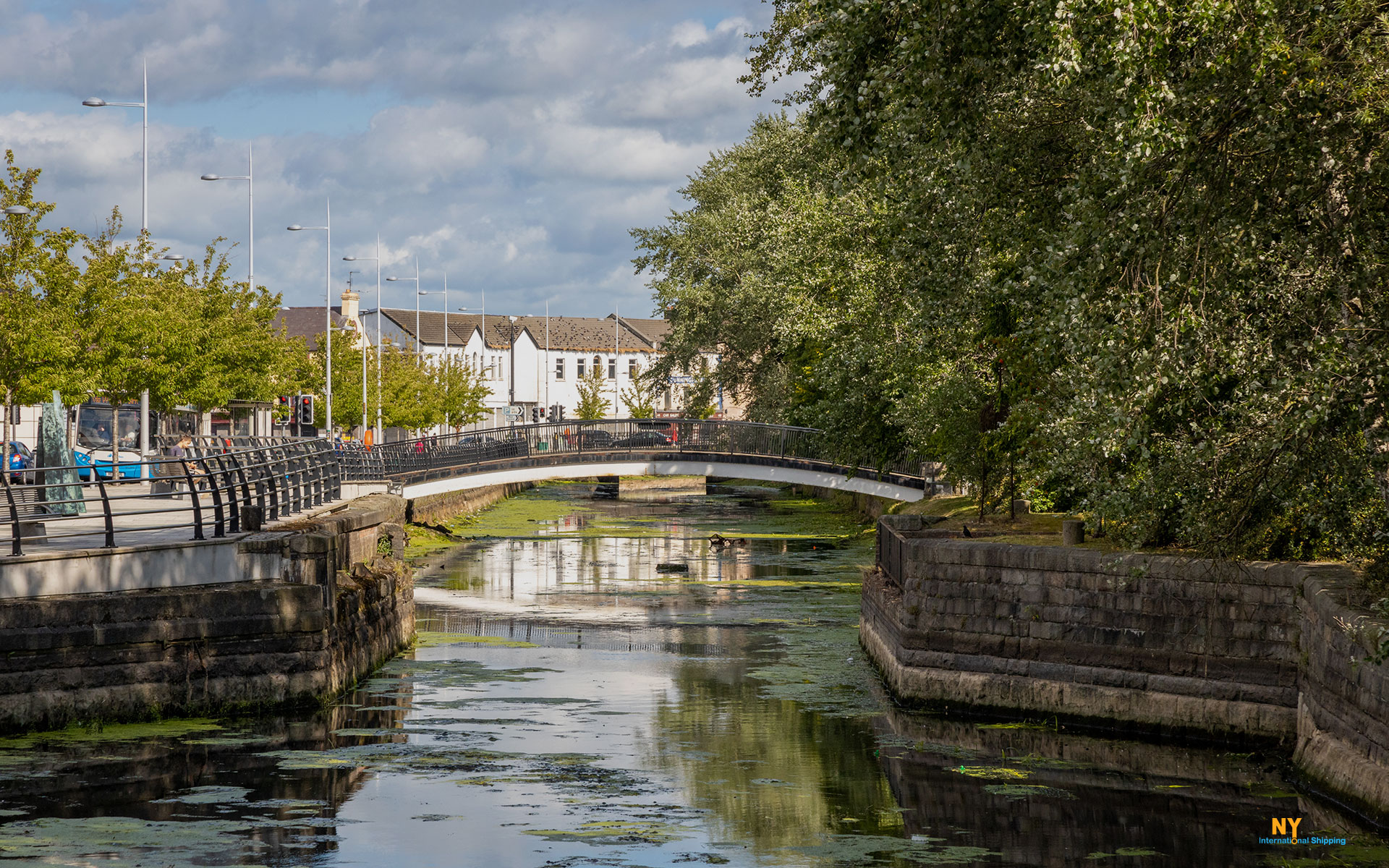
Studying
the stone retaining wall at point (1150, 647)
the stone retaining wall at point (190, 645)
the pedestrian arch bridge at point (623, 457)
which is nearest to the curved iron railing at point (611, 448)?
the pedestrian arch bridge at point (623, 457)

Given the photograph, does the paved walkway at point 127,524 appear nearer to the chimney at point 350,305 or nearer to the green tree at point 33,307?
the green tree at point 33,307

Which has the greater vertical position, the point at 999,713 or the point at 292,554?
the point at 292,554

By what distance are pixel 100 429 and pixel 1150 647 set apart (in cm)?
3076

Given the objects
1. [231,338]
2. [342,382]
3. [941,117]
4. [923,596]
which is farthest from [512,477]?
[941,117]

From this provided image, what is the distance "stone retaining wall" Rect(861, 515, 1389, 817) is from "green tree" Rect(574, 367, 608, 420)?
9067 cm

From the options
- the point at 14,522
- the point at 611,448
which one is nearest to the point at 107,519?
the point at 14,522

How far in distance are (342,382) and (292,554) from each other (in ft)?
146

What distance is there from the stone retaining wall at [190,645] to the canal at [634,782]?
32cm

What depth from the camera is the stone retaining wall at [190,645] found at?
1477 cm

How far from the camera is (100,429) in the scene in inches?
1533

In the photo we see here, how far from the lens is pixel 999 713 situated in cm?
1681

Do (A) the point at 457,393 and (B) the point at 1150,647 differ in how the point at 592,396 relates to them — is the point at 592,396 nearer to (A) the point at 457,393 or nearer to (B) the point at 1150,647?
(A) the point at 457,393

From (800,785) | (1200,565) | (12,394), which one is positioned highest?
(12,394)

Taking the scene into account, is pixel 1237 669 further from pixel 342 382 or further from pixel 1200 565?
pixel 342 382
